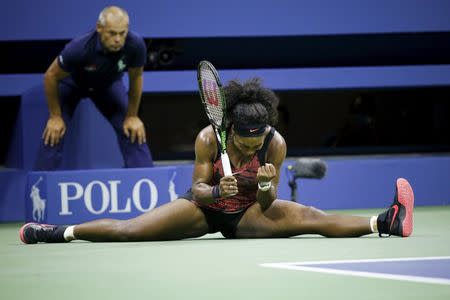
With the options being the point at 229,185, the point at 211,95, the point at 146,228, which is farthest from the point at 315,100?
the point at 229,185

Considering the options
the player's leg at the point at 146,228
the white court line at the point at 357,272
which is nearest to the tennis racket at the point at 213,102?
the player's leg at the point at 146,228

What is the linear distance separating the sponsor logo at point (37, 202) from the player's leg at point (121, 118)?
81 cm

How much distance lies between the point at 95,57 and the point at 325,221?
2.83m

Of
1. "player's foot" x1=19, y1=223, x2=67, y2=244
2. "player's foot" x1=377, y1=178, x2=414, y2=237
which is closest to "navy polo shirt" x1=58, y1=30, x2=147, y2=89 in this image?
"player's foot" x1=19, y1=223, x2=67, y2=244

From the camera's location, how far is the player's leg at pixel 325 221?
230 inches

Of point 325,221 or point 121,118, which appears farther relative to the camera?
point 121,118

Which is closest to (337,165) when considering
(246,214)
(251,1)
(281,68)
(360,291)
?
(281,68)

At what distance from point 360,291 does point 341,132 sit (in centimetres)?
689

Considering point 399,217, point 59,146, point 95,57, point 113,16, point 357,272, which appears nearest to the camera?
point 357,272

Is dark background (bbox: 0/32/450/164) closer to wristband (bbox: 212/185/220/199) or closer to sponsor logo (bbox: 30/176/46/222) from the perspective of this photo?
sponsor logo (bbox: 30/176/46/222)

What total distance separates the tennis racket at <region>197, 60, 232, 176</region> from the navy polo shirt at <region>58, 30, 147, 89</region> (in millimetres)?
2435

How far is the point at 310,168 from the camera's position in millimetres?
8180

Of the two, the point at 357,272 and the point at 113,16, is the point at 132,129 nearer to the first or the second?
the point at 113,16

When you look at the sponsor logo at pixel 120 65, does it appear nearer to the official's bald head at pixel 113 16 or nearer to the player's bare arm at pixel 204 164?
the official's bald head at pixel 113 16
